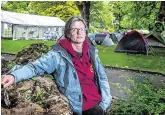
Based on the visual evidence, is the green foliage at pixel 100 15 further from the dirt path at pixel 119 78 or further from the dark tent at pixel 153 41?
the dark tent at pixel 153 41

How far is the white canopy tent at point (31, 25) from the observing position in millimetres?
2007

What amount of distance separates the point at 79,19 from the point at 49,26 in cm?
89

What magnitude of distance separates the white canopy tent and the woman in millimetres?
576

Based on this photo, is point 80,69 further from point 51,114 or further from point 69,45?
point 51,114

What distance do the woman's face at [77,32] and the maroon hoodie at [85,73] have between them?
0.03 meters

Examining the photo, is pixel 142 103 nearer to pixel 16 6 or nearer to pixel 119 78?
pixel 16 6

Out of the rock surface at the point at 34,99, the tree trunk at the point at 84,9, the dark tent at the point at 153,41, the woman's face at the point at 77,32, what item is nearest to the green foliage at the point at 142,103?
the tree trunk at the point at 84,9

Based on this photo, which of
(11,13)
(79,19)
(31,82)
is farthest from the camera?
(11,13)

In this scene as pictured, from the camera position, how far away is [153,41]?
720 cm

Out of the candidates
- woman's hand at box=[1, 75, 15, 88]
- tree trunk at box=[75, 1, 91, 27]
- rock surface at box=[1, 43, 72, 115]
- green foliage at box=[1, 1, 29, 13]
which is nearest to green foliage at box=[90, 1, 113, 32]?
tree trunk at box=[75, 1, 91, 27]

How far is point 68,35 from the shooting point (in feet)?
4.54

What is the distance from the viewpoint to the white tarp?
6.55 feet

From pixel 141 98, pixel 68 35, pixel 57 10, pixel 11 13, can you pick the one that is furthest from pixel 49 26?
pixel 68 35

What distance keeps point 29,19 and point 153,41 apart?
5.34m
